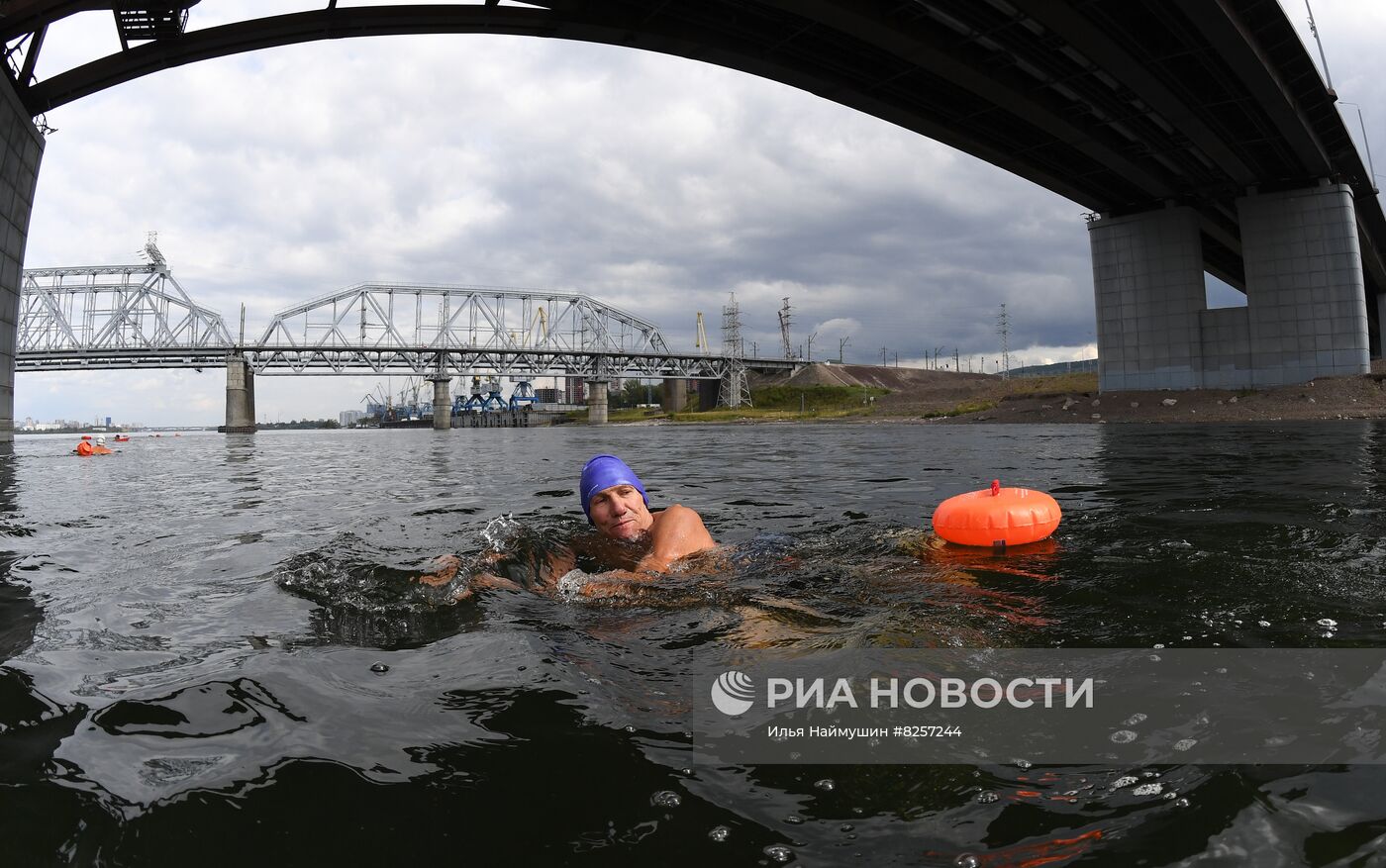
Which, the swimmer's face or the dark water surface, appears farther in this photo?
the swimmer's face

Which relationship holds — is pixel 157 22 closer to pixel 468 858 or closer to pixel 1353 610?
pixel 468 858

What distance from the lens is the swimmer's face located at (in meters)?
6.19

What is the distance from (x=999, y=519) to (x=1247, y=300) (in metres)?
43.3

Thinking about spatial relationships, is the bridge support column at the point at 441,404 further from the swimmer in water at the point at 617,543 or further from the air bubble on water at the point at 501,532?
the swimmer in water at the point at 617,543

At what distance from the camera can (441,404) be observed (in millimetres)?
105000

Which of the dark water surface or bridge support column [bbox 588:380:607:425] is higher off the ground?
bridge support column [bbox 588:380:607:425]

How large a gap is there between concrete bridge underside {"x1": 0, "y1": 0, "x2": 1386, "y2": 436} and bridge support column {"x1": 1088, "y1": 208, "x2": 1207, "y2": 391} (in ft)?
0.35

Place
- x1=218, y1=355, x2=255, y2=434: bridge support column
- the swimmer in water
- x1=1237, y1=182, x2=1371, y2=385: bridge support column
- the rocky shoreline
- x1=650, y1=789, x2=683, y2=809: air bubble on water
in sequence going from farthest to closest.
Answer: x1=218, y1=355, x2=255, y2=434: bridge support column, x1=1237, y1=182, x2=1371, y2=385: bridge support column, the rocky shoreline, the swimmer in water, x1=650, y1=789, x2=683, y2=809: air bubble on water

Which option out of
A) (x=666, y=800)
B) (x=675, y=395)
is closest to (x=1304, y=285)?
(x=666, y=800)

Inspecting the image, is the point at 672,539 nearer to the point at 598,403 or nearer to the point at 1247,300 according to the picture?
the point at 1247,300

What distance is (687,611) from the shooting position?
429 cm

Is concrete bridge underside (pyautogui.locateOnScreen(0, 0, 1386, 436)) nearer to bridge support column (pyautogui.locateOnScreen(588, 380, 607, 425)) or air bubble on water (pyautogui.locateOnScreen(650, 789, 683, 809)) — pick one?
air bubble on water (pyautogui.locateOnScreen(650, 789, 683, 809))

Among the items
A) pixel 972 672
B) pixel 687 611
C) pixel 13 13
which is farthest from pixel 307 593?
pixel 13 13

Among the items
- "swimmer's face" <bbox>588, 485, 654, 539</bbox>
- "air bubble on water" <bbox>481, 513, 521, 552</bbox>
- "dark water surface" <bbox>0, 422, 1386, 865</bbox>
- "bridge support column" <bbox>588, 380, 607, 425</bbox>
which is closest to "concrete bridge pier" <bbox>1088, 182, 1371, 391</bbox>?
"dark water surface" <bbox>0, 422, 1386, 865</bbox>
